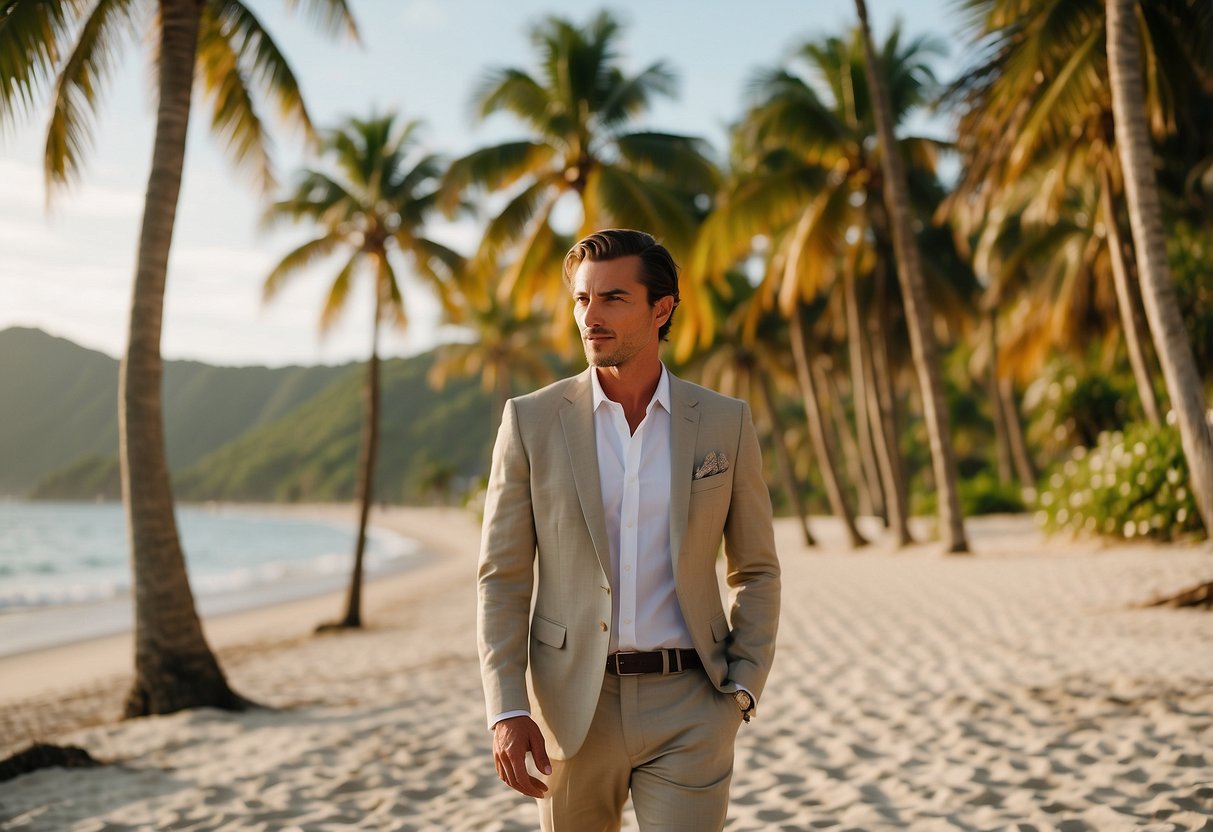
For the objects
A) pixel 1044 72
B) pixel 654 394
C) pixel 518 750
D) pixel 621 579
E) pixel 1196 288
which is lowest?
pixel 518 750

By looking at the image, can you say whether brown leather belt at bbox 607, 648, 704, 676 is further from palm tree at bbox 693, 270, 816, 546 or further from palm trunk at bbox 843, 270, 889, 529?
palm tree at bbox 693, 270, 816, 546

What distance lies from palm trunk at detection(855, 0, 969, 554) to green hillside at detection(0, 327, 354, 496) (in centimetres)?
14082


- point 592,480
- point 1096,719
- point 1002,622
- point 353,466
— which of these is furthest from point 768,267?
point 353,466

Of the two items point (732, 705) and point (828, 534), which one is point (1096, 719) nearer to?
point (732, 705)

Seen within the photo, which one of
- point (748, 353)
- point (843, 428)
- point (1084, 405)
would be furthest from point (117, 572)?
point (1084, 405)

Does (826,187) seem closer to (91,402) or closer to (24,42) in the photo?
(24,42)

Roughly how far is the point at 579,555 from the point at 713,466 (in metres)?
0.37

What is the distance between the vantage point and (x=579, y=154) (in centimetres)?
1661

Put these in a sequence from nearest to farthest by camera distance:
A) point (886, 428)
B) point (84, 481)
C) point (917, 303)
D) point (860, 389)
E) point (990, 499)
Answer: point (917, 303) → point (886, 428) → point (860, 389) → point (990, 499) → point (84, 481)

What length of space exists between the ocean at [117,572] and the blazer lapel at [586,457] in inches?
604

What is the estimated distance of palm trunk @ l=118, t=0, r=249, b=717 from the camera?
7047 mm

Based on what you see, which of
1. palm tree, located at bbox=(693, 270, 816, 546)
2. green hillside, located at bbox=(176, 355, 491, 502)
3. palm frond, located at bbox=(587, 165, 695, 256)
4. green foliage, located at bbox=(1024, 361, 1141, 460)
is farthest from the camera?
green hillside, located at bbox=(176, 355, 491, 502)

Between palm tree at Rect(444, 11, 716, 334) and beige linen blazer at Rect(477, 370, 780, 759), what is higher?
palm tree at Rect(444, 11, 716, 334)

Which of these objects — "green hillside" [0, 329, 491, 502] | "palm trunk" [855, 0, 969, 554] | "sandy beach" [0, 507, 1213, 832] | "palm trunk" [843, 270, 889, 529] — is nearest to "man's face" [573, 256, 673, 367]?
"sandy beach" [0, 507, 1213, 832]
